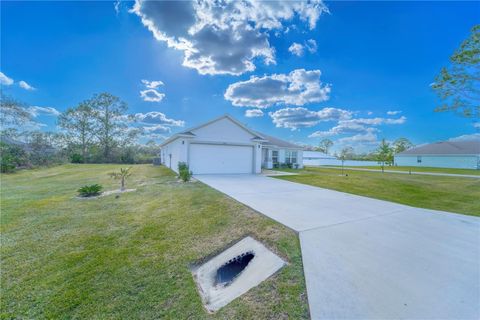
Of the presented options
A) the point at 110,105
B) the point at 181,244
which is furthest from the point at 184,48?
the point at 110,105

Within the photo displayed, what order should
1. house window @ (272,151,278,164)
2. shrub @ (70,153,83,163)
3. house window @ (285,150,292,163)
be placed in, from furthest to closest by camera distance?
1. shrub @ (70,153,83,163)
2. house window @ (285,150,292,163)
3. house window @ (272,151,278,164)

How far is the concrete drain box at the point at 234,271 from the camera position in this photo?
2551 millimetres

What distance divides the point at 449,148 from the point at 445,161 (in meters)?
2.49

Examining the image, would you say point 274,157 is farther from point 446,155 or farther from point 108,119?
point 446,155

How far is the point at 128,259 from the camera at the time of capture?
3.26 m

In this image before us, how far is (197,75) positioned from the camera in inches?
597

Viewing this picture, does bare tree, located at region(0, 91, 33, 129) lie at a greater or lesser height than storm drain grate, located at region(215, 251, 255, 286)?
greater

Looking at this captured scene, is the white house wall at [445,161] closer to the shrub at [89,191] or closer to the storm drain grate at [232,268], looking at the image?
the storm drain grate at [232,268]

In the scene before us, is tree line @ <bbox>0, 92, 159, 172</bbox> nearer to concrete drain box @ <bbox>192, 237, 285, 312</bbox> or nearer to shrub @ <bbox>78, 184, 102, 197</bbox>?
shrub @ <bbox>78, 184, 102, 197</bbox>

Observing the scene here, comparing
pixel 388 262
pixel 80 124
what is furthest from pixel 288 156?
pixel 80 124

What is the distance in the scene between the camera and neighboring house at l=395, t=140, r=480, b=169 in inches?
1082

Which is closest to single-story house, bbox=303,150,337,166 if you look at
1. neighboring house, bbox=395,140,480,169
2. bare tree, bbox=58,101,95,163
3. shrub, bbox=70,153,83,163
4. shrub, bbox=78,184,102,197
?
neighboring house, bbox=395,140,480,169

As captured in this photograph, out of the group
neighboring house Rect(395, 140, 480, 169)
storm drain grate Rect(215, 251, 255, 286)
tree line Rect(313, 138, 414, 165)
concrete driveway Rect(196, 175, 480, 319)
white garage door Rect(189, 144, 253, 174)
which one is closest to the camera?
concrete driveway Rect(196, 175, 480, 319)

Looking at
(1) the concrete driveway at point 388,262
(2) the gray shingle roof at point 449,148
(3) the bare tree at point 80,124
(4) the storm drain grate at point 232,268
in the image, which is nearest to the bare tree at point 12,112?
(3) the bare tree at point 80,124
